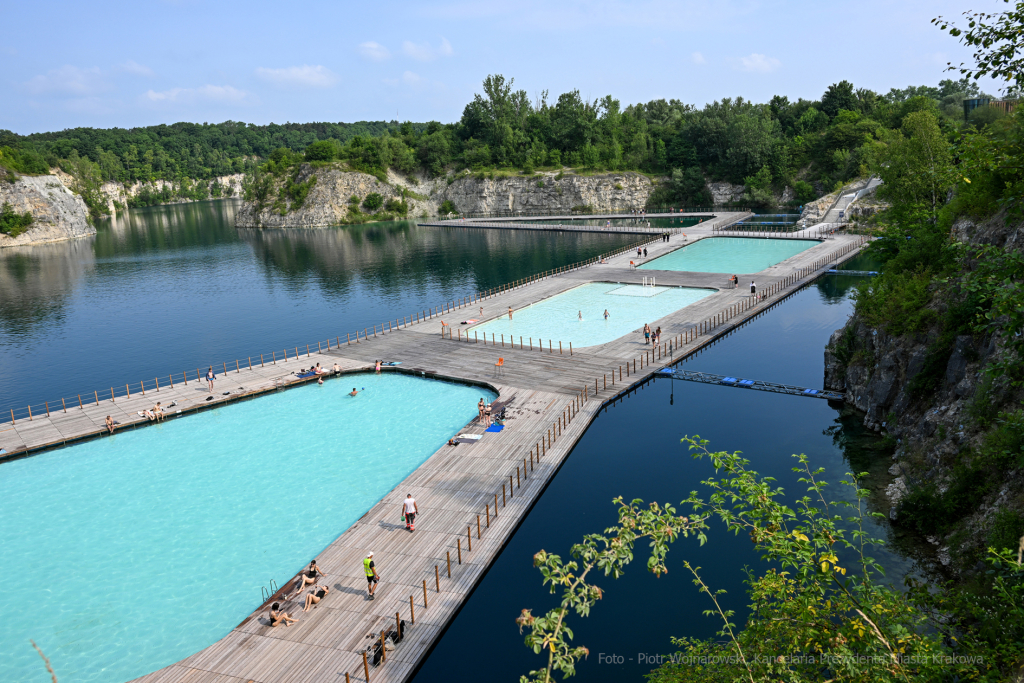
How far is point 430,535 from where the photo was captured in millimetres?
30656

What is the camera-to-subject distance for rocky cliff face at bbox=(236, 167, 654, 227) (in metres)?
177

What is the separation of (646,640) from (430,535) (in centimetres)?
1093

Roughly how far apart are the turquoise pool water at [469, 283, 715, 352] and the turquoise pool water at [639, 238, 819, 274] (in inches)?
596

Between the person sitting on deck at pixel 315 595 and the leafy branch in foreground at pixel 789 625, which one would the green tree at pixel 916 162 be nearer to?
the leafy branch in foreground at pixel 789 625

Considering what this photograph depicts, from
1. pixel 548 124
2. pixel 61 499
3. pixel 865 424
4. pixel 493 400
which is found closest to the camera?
pixel 61 499

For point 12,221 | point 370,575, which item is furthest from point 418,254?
point 12,221

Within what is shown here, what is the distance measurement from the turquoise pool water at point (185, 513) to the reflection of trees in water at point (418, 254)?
1949 inches

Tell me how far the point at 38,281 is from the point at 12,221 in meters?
67.8

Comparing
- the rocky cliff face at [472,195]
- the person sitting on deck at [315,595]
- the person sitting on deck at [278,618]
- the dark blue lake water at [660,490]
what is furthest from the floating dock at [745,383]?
the rocky cliff face at [472,195]

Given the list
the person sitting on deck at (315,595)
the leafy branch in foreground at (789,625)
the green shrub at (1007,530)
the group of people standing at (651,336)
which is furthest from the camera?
the group of people standing at (651,336)

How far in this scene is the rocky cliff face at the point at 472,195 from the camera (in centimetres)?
17738

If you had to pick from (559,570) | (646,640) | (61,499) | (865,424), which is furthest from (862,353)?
(61,499)

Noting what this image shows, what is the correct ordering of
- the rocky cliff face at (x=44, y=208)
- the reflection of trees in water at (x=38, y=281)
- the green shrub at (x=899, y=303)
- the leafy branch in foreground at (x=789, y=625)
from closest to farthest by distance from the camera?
the leafy branch in foreground at (x=789, y=625) → the green shrub at (x=899, y=303) → the reflection of trees in water at (x=38, y=281) → the rocky cliff face at (x=44, y=208)

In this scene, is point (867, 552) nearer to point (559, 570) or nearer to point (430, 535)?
point (430, 535)
